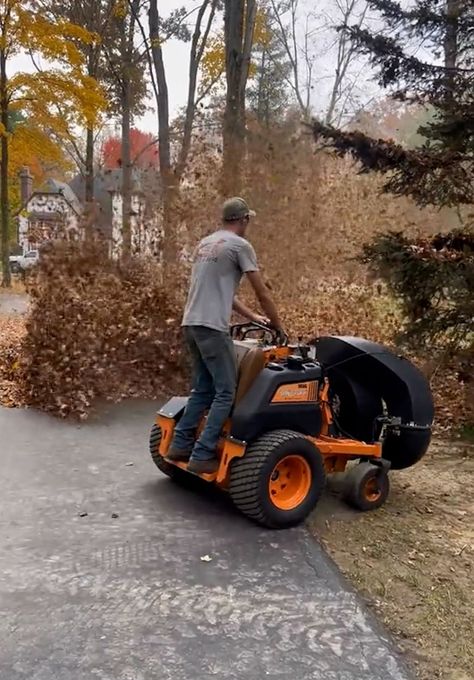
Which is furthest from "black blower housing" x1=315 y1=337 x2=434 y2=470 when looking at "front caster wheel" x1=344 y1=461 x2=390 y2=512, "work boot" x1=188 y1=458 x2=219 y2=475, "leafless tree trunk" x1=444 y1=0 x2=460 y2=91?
"leafless tree trunk" x1=444 y1=0 x2=460 y2=91

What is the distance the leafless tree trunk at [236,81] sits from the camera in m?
9.16

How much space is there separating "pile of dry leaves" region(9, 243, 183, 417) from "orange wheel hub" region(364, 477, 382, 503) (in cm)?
317

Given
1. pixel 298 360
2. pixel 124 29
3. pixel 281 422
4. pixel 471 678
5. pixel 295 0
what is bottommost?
pixel 471 678

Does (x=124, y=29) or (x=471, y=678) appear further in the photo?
(x=124, y=29)

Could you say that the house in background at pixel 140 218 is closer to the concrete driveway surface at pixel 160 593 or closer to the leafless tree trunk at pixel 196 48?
the concrete driveway surface at pixel 160 593

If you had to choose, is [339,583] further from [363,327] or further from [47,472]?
[363,327]

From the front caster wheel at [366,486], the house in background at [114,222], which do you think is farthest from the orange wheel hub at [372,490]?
the house in background at [114,222]

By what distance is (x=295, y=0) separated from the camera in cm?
2622

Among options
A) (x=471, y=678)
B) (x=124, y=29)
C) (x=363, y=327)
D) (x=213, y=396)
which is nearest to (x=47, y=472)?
(x=213, y=396)

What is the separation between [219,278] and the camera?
4.31 m

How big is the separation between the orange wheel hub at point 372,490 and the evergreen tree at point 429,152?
1961mm

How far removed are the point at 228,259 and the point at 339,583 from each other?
6.59 feet

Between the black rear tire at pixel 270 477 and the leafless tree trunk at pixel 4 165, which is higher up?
the leafless tree trunk at pixel 4 165

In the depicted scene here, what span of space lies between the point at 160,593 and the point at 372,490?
182 cm
